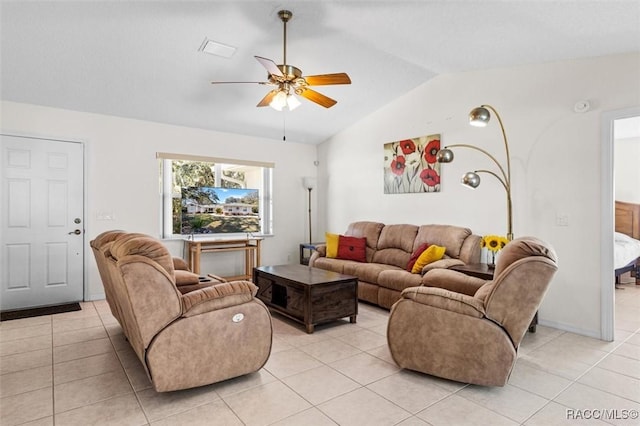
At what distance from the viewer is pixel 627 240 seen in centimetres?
538

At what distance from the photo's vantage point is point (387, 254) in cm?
487

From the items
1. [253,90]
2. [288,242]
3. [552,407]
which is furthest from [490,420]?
[288,242]

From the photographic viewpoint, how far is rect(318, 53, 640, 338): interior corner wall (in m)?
3.35

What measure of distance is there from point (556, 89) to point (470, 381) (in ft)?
9.90

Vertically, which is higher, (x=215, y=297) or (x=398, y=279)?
(x=215, y=297)

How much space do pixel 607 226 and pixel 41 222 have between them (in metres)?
6.10

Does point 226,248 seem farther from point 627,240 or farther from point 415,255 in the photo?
point 627,240

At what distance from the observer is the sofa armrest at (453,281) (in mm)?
3191

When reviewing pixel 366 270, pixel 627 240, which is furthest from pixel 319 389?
pixel 627 240

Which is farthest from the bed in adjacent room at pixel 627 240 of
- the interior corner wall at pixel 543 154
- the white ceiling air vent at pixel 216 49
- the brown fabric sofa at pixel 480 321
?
the white ceiling air vent at pixel 216 49

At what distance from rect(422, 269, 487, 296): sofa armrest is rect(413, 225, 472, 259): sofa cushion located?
2.26ft

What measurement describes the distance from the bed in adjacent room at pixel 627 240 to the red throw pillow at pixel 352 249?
325cm

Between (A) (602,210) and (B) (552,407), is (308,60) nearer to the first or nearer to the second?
(A) (602,210)

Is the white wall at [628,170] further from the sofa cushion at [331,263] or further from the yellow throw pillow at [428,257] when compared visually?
the sofa cushion at [331,263]
